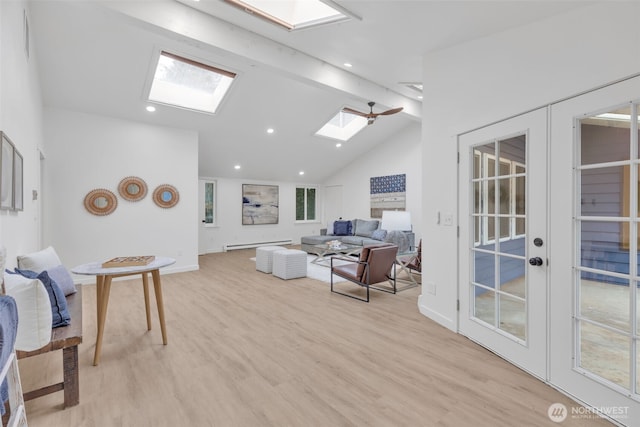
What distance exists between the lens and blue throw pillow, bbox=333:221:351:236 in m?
8.62

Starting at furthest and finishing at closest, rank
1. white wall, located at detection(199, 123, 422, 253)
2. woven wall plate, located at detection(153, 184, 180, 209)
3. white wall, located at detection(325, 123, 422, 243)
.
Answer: white wall, located at detection(199, 123, 422, 253)
white wall, located at detection(325, 123, 422, 243)
woven wall plate, located at detection(153, 184, 180, 209)

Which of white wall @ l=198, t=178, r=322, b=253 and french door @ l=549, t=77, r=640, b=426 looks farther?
white wall @ l=198, t=178, r=322, b=253

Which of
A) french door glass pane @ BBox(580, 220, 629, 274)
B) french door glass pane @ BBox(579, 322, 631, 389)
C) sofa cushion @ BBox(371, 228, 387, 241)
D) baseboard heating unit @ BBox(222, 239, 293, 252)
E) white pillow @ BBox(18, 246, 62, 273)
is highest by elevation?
french door glass pane @ BBox(580, 220, 629, 274)

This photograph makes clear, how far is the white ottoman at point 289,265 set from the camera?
206 inches

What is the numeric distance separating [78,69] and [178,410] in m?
4.48

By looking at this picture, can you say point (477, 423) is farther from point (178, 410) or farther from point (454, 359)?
point (178, 410)

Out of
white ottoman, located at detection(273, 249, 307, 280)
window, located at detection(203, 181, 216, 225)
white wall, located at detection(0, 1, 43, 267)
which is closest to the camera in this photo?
white wall, located at detection(0, 1, 43, 267)

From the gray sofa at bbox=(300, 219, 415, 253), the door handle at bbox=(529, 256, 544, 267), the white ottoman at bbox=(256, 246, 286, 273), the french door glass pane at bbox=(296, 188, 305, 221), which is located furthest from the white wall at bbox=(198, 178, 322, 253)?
the door handle at bbox=(529, 256, 544, 267)

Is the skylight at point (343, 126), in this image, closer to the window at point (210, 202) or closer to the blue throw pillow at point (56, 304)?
the window at point (210, 202)

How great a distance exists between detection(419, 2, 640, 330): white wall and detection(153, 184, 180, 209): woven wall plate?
15.3ft

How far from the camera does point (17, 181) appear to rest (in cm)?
244

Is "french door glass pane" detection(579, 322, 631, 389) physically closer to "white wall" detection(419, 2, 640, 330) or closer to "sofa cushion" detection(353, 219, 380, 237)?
"white wall" detection(419, 2, 640, 330)

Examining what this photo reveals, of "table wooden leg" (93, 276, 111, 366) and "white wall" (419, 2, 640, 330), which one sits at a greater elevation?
"white wall" (419, 2, 640, 330)

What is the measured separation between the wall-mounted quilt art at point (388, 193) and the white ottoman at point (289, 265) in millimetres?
3978
